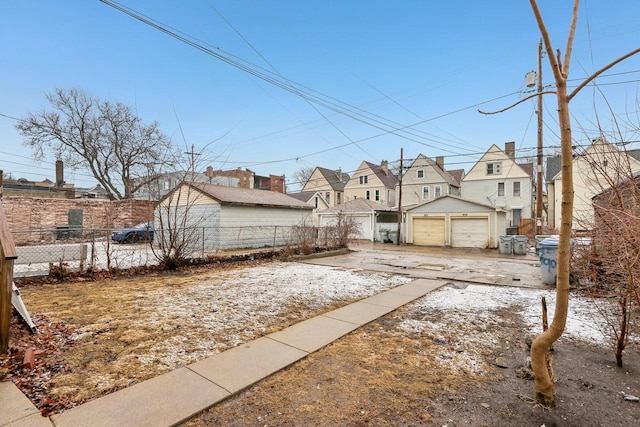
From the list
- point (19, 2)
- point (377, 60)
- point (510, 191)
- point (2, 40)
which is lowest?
point (510, 191)

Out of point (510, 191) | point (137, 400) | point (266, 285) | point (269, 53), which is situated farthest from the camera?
point (510, 191)

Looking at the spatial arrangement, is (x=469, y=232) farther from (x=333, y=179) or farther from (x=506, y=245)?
(x=333, y=179)

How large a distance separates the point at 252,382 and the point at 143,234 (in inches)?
479

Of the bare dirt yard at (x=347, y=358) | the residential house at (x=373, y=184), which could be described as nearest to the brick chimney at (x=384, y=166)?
the residential house at (x=373, y=184)

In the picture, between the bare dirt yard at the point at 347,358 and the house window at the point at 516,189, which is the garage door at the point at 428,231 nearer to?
the house window at the point at 516,189

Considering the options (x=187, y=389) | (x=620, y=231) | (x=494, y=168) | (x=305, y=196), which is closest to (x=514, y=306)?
(x=620, y=231)

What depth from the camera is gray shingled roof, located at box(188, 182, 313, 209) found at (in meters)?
15.3

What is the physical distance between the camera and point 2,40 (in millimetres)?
12430

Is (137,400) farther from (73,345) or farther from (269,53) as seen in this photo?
(269,53)

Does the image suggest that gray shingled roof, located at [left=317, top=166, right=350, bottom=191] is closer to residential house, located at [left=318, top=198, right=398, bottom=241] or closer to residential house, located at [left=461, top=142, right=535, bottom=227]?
residential house, located at [left=318, top=198, right=398, bottom=241]

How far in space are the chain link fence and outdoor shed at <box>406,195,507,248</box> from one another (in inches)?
317

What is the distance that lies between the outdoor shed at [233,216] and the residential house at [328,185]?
2083 centimetres

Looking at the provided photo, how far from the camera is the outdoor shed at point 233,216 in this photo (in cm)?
1505

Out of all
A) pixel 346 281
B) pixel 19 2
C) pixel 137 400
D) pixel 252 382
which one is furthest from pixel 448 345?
pixel 19 2
